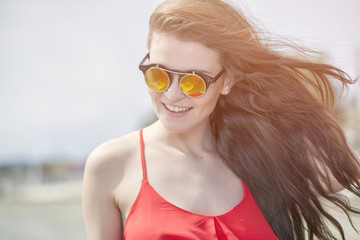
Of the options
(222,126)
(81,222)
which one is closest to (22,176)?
(81,222)

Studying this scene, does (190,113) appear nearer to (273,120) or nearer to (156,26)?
(156,26)

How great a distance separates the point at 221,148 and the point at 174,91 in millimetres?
666

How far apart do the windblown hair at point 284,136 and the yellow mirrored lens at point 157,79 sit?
0.48 meters

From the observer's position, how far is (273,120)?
105 inches

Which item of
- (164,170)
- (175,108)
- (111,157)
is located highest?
(175,108)

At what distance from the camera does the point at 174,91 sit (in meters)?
2.11

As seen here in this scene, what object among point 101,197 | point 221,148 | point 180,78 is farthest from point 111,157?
point 221,148

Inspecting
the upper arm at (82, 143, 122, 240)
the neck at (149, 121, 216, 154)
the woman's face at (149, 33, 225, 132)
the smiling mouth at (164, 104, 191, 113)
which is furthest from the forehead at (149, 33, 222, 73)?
the upper arm at (82, 143, 122, 240)

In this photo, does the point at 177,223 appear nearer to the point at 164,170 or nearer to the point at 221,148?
the point at 164,170

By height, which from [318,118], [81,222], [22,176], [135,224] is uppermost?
[318,118]

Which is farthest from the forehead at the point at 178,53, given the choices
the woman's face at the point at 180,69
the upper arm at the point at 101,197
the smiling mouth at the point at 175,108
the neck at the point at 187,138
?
the upper arm at the point at 101,197

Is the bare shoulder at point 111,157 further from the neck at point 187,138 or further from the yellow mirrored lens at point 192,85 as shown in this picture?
the yellow mirrored lens at point 192,85

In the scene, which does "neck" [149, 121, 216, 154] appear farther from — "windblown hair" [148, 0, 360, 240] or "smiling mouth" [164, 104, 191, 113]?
"smiling mouth" [164, 104, 191, 113]

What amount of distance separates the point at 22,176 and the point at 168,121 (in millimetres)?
33718
